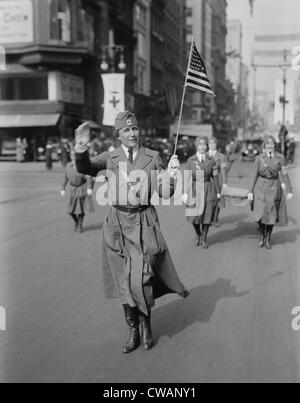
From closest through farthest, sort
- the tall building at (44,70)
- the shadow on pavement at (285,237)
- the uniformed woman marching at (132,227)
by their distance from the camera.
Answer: the uniformed woman marching at (132,227) < the shadow on pavement at (285,237) < the tall building at (44,70)

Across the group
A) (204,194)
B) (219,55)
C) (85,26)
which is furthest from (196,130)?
(204,194)

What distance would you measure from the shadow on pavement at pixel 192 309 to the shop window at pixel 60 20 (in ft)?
100

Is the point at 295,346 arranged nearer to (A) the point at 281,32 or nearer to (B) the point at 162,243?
(B) the point at 162,243

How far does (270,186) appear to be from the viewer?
28.4ft

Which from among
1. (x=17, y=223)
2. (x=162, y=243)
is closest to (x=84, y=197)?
(x=17, y=223)

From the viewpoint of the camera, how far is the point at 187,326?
5059mm

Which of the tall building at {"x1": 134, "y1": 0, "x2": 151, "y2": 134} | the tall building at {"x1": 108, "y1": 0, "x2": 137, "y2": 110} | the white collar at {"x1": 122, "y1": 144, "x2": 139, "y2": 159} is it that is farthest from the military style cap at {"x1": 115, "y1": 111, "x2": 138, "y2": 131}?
the tall building at {"x1": 134, "y1": 0, "x2": 151, "y2": 134}

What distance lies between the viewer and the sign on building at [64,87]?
34312 millimetres

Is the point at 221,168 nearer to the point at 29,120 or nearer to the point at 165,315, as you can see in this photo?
the point at 165,315

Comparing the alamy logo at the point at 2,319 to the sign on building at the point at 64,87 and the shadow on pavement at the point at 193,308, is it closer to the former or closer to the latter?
the shadow on pavement at the point at 193,308

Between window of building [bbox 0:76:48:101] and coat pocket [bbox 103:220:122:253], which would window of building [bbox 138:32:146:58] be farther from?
coat pocket [bbox 103:220:122:253]

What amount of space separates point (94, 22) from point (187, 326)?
37.3 m

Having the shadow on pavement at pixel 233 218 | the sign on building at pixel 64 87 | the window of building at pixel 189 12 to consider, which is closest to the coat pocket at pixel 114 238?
the shadow on pavement at pixel 233 218

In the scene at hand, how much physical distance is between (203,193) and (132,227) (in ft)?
15.8
